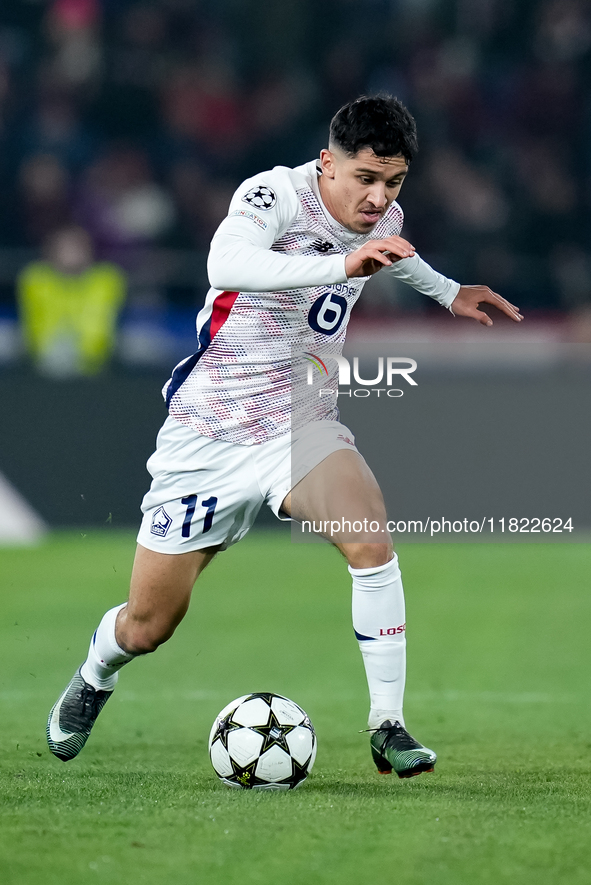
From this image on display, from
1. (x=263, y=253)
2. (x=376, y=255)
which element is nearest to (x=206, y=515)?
(x=263, y=253)

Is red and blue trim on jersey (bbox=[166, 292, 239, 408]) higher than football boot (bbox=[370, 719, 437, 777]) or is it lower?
higher

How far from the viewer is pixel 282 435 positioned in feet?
14.0

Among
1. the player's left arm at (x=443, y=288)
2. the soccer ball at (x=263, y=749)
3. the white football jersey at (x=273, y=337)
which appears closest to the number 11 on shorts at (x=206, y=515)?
the white football jersey at (x=273, y=337)

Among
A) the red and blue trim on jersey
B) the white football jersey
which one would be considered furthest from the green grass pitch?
the red and blue trim on jersey

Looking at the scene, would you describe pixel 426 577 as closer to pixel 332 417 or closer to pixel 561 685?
pixel 561 685

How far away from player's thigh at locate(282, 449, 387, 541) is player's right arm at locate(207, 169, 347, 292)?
2.22ft

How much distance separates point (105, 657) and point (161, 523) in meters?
0.59

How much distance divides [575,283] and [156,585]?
8096mm

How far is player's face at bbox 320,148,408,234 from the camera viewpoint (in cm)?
400

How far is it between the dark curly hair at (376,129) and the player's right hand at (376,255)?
49 centimetres

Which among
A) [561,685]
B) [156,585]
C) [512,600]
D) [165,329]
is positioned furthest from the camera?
[165,329]

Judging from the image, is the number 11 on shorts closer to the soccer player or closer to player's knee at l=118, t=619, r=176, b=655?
the soccer player

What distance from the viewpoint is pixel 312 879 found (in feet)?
9.65

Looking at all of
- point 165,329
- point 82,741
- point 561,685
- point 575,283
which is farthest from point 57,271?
point 82,741
